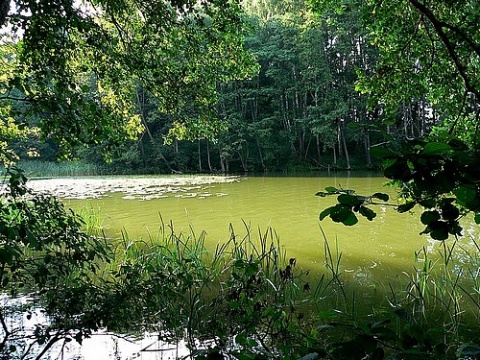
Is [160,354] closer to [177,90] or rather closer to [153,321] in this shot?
[153,321]

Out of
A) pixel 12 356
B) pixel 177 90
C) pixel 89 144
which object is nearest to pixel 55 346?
pixel 12 356

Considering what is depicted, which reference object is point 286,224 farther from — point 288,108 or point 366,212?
point 288,108

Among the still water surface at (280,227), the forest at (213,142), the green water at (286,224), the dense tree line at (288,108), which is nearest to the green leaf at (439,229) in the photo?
the forest at (213,142)

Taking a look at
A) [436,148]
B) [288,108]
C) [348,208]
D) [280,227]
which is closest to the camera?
[436,148]

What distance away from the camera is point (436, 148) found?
0.98 m

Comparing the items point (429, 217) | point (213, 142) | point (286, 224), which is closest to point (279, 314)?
point (429, 217)

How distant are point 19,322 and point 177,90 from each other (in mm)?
2733

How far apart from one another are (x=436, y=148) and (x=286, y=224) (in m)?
8.69

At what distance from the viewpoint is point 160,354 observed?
11.0ft

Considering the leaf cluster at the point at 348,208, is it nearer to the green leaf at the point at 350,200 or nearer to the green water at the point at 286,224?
the green leaf at the point at 350,200

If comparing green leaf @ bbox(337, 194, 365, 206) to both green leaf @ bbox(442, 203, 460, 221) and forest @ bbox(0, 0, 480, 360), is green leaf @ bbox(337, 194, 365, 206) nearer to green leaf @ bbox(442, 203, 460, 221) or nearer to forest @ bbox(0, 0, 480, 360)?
forest @ bbox(0, 0, 480, 360)

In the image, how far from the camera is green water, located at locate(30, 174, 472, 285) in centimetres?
646

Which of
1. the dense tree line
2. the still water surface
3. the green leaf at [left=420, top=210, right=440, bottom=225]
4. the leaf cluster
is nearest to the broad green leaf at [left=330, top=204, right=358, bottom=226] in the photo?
the leaf cluster

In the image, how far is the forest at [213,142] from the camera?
3.80ft
